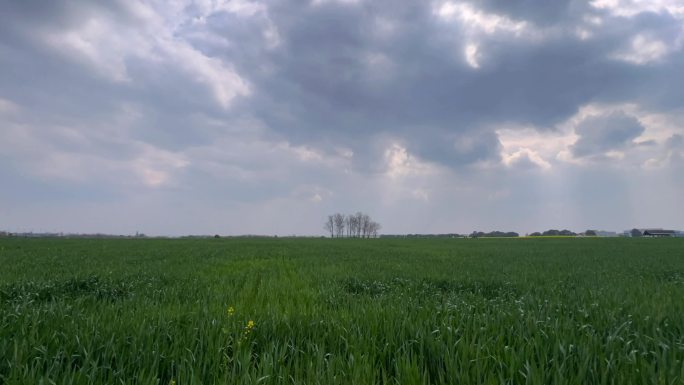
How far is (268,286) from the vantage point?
8703 mm

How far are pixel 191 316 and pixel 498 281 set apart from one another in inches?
353

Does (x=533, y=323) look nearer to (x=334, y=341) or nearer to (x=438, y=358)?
(x=438, y=358)

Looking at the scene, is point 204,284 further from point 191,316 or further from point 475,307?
point 475,307

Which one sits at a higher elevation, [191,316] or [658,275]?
[191,316]

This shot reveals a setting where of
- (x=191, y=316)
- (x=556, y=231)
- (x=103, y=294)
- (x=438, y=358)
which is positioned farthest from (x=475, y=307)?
(x=556, y=231)

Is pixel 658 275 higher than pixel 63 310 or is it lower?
lower

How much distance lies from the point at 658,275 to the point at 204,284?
1743cm

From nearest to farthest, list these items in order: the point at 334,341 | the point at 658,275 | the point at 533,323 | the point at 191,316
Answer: the point at 334,341 < the point at 533,323 < the point at 191,316 < the point at 658,275

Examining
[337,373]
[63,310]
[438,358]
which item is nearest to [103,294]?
[63,310]

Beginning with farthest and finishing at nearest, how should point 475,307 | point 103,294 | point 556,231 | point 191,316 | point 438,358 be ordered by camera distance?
point 556,231, point 103,294, point 475,307, point 191,316, point 438,358

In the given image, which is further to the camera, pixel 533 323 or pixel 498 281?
pixel 498 281

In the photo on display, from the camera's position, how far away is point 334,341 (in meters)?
3.95

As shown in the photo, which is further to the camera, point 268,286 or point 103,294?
point 268,286

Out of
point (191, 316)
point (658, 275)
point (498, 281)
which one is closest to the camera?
point (191, 316)
